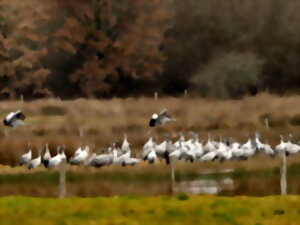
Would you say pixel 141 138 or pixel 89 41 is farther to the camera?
pixel 89 41

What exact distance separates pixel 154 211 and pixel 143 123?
78.4 ft

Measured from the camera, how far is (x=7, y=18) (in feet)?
211

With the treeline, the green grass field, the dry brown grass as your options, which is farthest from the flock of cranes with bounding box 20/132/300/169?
the treeline

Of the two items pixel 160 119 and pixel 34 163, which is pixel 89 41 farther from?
pixel 34 163

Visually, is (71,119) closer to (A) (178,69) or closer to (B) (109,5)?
(B) (109,5)

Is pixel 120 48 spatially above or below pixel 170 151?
above

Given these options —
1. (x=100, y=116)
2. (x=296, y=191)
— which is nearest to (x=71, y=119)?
(x=100, y=116)

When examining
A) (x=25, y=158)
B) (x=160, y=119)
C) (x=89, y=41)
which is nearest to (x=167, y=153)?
(x=25, y=158)

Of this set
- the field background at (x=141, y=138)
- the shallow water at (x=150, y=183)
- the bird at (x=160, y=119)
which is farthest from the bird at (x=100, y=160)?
the bird at (x=160, y=119)

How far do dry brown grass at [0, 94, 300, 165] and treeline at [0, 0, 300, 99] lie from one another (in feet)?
54.6

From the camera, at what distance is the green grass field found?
614 inches

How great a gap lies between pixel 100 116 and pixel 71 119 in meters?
3.22

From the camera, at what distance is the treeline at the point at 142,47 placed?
63.3 meters

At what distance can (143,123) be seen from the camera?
133 feet
